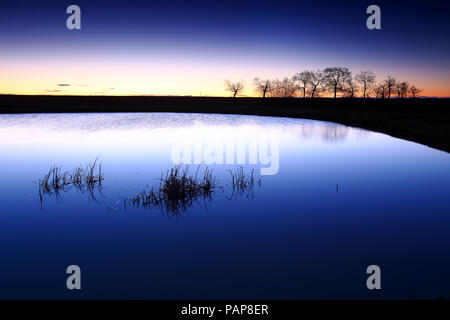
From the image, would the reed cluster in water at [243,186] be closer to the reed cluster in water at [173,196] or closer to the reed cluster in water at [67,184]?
the reed cluster in water at [173,196]

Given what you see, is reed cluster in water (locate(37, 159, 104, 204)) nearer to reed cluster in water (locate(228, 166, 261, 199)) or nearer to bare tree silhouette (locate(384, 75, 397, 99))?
reed cluster in water (locate(228, 166, 261, 199))

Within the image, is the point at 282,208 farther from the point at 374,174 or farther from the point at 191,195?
the point at 374,174

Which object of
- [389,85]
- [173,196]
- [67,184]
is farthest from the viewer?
[389,85]

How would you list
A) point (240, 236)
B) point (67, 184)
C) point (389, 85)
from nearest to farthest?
point (240, 236)
point (67, 184)
point (389, 85)

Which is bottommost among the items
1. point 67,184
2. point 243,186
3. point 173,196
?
point 173,196

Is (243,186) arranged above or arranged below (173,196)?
above

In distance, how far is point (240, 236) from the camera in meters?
9.32

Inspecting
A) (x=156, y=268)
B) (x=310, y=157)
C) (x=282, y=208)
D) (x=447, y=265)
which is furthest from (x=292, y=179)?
(x=156, y=268)

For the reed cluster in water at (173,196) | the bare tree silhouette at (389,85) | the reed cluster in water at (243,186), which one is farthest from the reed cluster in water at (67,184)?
the bare tree silhouette at (389,85)

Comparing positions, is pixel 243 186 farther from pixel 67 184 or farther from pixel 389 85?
pixel 389 85

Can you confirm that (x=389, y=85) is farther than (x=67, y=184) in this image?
Yes

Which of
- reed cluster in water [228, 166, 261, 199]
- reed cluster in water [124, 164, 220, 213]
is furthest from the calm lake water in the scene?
reed cluster in water [124, 164, 220, 213]

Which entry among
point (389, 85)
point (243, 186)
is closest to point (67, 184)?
point (243, 186)
